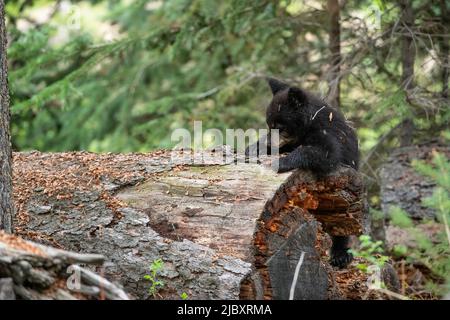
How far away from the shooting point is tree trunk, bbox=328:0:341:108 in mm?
6906

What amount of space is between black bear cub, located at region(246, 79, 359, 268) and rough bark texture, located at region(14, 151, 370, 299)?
0.50 meters

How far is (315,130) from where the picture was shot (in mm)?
5211

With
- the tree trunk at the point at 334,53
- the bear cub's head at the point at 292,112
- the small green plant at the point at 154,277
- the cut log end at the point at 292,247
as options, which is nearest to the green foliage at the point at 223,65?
the tree trunk at the point at 334,53

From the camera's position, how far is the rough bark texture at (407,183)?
6.54m

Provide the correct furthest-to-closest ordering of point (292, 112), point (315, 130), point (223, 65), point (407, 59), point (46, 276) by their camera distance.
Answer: point (223, 65), point (407, 59), point (292, 112), point (315, 130), point (46, 276)

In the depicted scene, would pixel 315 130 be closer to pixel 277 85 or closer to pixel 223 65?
pixel 277 85

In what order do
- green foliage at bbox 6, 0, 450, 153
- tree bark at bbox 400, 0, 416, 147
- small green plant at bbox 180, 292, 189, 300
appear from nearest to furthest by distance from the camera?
small green plant at bbox 180, 292, 189, 300
tree bark at bbox 400, 0, 416, 147
green foliage at bbox 6, 0, 450, 153

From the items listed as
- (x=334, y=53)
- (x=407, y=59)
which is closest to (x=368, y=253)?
(x=407, y=59)

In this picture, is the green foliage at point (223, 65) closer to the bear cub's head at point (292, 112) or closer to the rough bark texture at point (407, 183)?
the rough bark texture at point (407, 183)

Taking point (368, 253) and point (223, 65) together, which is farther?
point (223, 65)

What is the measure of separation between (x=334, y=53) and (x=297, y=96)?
2.21 meters

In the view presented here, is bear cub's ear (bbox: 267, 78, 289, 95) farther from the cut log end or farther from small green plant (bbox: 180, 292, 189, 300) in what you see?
small green plant (bbox: 180, 292, 189, 300)

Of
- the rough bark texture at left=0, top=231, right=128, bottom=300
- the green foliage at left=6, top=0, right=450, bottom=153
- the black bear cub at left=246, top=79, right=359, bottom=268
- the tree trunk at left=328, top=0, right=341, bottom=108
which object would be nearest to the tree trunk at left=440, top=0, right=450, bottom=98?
the green foliage at left=6, top=0, right=450, bottom=153

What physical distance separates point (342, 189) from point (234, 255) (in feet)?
4.70
